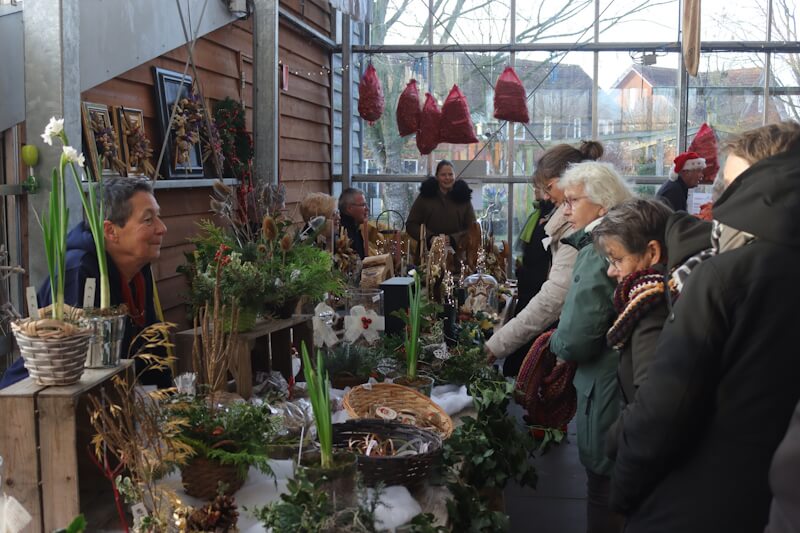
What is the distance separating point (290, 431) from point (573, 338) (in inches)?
39.2

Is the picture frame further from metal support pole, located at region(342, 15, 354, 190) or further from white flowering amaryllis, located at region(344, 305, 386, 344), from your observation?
metal support pole, located at region(342, 15, 354, 190)

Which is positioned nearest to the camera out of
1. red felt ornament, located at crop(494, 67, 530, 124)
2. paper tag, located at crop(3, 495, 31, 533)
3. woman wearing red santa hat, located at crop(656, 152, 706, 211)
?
paper tag, located at crop(3, 495, 31, 533)

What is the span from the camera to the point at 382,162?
1045 centimetres

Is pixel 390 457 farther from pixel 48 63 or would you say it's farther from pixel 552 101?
pixel 552 101

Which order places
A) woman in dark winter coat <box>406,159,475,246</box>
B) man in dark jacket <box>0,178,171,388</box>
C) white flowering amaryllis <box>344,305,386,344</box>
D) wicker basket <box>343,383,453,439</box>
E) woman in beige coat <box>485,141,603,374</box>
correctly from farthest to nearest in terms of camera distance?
Result: woman in dark winter coat <box>406,159,475,246</box>, woman in beige coat <box>485,141,603,374</box>, white flowering amaryllis <box>344,305,386,344</box>, man in dark jacket <box>0,178,171,388</box>, wicker basket <box>343,383,453,439</box>

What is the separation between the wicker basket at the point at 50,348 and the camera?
5.50 feet

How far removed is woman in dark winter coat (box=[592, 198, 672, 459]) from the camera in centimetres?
224

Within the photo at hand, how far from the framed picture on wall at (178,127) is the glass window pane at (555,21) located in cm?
548

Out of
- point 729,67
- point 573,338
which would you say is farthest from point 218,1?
point 729,67

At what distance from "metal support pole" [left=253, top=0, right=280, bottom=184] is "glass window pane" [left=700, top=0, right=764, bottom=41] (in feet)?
19.6

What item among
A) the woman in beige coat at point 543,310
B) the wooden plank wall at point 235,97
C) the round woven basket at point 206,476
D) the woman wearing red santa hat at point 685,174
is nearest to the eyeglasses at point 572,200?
the woman in beige coat at point 543,310

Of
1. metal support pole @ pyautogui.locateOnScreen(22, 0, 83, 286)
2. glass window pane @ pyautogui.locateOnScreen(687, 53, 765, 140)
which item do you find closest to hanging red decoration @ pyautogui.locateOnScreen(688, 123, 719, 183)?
glass window pane @ pyautogui.locateOnScreen(687, 53, 765, 140)

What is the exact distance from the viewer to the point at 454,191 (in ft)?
26.9

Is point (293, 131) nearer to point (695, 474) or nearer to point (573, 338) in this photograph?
point (573, 338)
